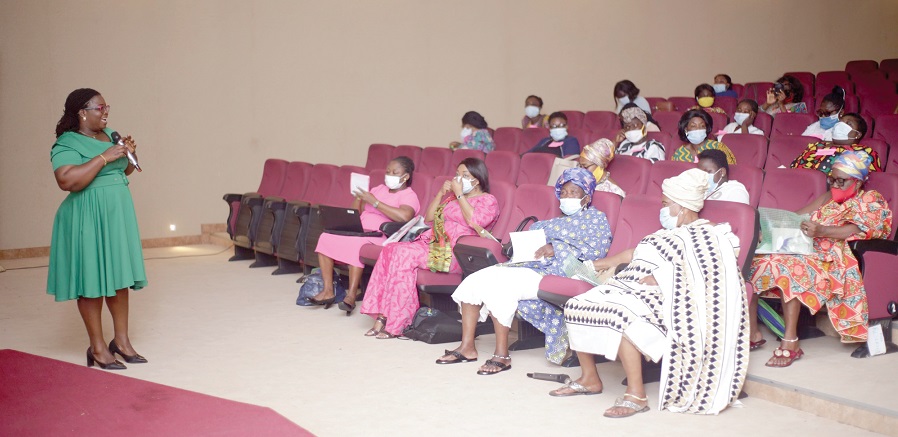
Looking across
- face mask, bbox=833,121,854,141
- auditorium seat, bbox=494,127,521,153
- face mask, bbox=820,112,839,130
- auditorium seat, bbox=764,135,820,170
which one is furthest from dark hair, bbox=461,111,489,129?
face mask, bbox=833,121,854,141

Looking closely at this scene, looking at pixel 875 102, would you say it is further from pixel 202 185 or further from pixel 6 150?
pixel 6 150

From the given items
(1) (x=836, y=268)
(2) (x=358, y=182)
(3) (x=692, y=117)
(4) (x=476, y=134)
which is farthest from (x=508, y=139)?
(1) (x=836, y=268)

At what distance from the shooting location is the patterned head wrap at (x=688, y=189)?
4.00 m

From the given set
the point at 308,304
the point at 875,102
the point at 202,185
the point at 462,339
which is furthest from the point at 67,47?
the point at 875,102

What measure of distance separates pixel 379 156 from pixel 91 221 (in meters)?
3.89

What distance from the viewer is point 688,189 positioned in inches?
157

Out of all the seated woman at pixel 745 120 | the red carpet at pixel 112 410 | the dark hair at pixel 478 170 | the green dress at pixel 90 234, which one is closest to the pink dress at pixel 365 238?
the dark hair at pixel 478 170

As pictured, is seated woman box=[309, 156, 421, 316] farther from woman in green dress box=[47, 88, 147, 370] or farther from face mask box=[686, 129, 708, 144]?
face mask box=[686, 129, 708, 144]

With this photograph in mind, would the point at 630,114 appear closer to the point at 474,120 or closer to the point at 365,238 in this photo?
the point at 474,120

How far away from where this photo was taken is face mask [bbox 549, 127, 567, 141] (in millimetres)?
7345

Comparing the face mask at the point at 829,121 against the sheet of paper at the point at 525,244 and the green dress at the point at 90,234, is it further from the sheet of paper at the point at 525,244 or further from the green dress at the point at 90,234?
the green dress at the point at 90,234

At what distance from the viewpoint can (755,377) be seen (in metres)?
4.03

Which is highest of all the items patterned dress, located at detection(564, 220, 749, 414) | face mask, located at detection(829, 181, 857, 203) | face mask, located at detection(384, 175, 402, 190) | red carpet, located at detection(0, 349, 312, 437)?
face mask, located at detection(829, 181, 857, 203)

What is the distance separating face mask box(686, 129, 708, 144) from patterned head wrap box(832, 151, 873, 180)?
1.60 meters
